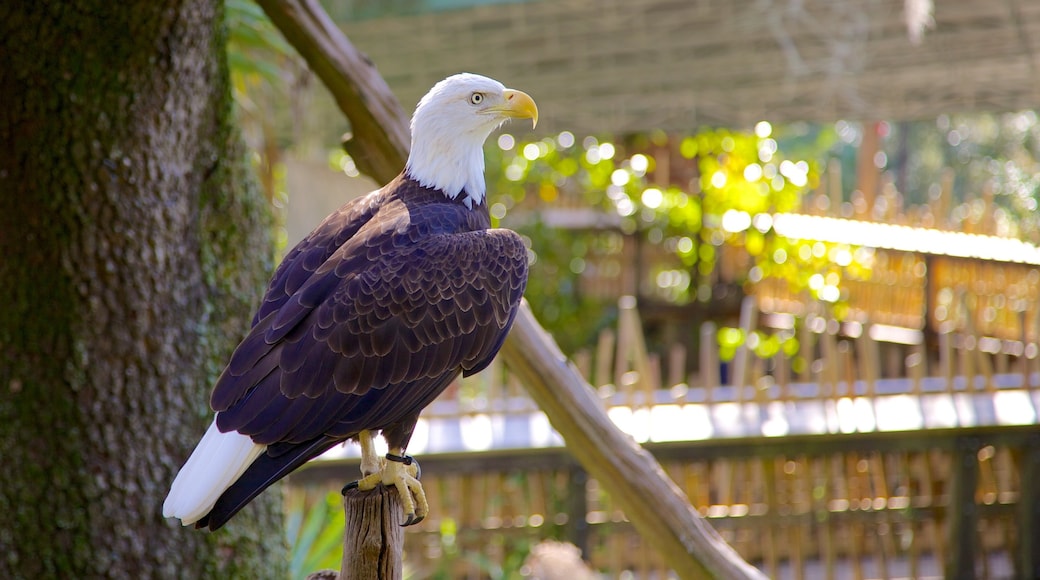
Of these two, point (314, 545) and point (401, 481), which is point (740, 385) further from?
point (401, 481)

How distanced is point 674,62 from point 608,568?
2.55 metres

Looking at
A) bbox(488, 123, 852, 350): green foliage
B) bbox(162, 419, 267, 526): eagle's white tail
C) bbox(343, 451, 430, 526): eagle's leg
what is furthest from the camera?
bbox(488, 123, 852, 350): green foliage

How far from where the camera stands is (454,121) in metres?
2.35

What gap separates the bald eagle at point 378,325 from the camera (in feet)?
6.10

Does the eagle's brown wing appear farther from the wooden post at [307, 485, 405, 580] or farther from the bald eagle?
the wooden post at [307, 485, 405, 580]

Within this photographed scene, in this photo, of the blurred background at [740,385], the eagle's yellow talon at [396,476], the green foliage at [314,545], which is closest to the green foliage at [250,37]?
the blurred background at [740,385]

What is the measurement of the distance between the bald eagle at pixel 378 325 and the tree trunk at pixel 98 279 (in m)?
0.61

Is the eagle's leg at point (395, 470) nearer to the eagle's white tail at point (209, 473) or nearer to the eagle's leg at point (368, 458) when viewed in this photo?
the eagle's leg at point (368, 458)

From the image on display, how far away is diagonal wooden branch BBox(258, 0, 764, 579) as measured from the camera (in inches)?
103

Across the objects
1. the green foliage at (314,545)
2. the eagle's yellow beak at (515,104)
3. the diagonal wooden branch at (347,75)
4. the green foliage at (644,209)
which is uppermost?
the green foliage at (644,209)

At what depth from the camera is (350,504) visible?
1.99m

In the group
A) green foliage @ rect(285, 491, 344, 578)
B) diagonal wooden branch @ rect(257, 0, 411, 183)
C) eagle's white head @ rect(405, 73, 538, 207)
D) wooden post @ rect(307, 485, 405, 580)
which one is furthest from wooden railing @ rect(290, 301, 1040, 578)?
wooden post @ rect(307, 485, 405, 580)

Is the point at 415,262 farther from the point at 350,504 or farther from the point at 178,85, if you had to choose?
the point at 178,85

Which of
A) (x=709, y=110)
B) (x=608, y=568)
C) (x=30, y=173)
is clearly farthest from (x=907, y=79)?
(x=30, y=173)
